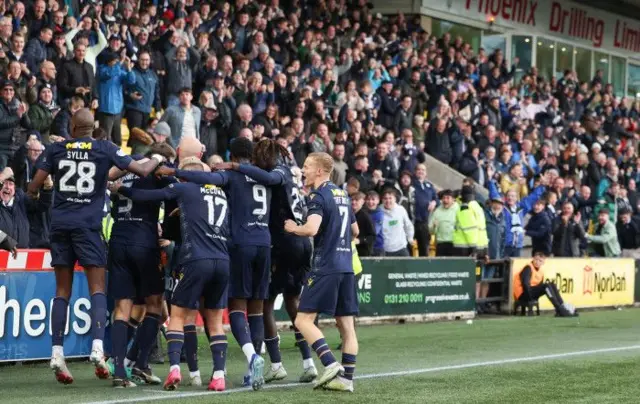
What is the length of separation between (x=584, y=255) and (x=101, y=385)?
16.9 m

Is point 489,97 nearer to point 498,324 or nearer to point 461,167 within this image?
point 461,167

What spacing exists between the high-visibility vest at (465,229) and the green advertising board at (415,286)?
1.19 ft

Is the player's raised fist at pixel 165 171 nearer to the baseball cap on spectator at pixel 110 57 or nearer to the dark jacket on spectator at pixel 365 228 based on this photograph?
the baseball cap on spectator at pixel 110 57

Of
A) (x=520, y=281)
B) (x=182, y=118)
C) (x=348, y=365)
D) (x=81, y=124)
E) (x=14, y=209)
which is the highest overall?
(x=182, y=118)

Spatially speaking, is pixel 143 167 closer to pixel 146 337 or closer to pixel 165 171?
pixel 165 171

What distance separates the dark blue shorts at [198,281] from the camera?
32.9ft

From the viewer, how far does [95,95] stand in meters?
18.6

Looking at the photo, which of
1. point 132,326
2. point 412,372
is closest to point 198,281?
point 132,326

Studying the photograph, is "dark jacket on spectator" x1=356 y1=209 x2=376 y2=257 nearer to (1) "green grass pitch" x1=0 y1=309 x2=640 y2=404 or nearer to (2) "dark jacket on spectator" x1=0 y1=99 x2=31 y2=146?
(1) "green grass pitch" x1=0 y1=309 x2=640 y2=404

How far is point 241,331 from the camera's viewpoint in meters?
10.6

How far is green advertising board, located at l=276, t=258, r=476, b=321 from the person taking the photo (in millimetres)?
19422

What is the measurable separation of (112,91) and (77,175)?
27.6ft

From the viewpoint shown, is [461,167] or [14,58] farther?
[461,167]

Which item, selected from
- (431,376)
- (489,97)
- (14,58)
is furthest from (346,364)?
(489,97)
